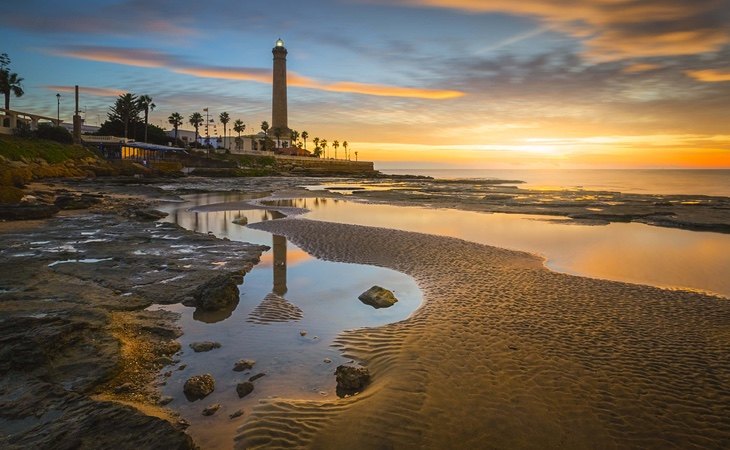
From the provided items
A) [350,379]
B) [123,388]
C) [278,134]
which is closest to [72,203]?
[123,388]

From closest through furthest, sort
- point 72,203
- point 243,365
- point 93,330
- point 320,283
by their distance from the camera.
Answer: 1. point 243,365
2. point 93,330
3. point 320,283
4. point 72,203

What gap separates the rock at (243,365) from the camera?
728 centimetres

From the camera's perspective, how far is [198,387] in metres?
6.39

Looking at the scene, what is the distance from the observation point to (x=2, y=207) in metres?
21.6

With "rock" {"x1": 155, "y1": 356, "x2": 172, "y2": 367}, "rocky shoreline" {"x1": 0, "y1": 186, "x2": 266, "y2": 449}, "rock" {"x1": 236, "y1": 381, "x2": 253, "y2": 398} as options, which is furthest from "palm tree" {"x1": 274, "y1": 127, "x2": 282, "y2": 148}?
"rock" {"x1": 236, "y1": 381, "x2": 253, "y2": 398}

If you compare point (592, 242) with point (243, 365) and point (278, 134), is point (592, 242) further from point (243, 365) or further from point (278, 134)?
point (278, 134)

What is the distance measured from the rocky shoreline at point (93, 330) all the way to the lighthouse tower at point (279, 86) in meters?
106

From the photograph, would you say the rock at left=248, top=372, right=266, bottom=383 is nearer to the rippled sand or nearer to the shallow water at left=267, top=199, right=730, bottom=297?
the rippled sand

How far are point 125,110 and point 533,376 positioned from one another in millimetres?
99124

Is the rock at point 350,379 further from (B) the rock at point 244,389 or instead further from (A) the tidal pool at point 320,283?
(B) the rock at point 244,389

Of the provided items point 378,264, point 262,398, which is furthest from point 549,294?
point 262,398

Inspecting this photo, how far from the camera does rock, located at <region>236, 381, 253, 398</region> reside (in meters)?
6.48

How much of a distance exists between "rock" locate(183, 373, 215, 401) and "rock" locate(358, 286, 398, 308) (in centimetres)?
517

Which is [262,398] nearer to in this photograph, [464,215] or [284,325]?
[284,325]
